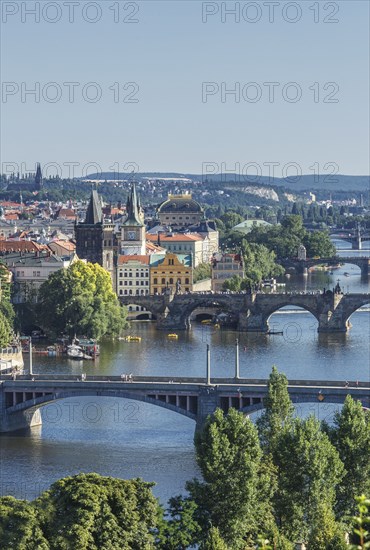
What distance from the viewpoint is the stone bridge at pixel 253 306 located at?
73.3 meters

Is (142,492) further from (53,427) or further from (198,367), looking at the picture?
(198,367)

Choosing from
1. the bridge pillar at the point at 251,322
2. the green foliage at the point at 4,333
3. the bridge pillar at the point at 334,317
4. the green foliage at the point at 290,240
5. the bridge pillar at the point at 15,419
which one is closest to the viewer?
the bridge pillar at the point at 15,419

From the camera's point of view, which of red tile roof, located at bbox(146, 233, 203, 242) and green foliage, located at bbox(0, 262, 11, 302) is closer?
green foliage, located at bbox(0, 262, 11, 302)

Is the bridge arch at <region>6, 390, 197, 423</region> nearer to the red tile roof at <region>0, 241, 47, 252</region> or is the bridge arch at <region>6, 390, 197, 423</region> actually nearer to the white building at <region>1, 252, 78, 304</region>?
the white building at <region>1, 252, 78, 304</region>

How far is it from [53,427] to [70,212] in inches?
3487

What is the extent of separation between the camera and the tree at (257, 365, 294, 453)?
1490 inches

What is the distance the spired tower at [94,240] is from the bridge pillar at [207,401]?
33.1 m

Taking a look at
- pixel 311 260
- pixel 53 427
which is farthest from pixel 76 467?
pixel 311 260

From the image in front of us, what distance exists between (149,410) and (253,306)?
26029 mm

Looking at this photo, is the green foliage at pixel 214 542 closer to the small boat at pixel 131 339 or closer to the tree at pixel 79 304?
the tree at pixel 79 304

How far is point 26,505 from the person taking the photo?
31562 mm

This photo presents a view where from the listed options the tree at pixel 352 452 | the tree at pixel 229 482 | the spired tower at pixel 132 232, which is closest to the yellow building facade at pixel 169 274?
the spired tower at pixel 132 232

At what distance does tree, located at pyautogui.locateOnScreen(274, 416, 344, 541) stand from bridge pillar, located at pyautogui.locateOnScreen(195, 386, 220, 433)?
10242 millimetres

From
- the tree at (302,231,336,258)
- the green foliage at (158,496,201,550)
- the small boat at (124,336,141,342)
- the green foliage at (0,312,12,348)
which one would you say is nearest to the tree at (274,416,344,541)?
the green foliage at (158,496,201,550)
